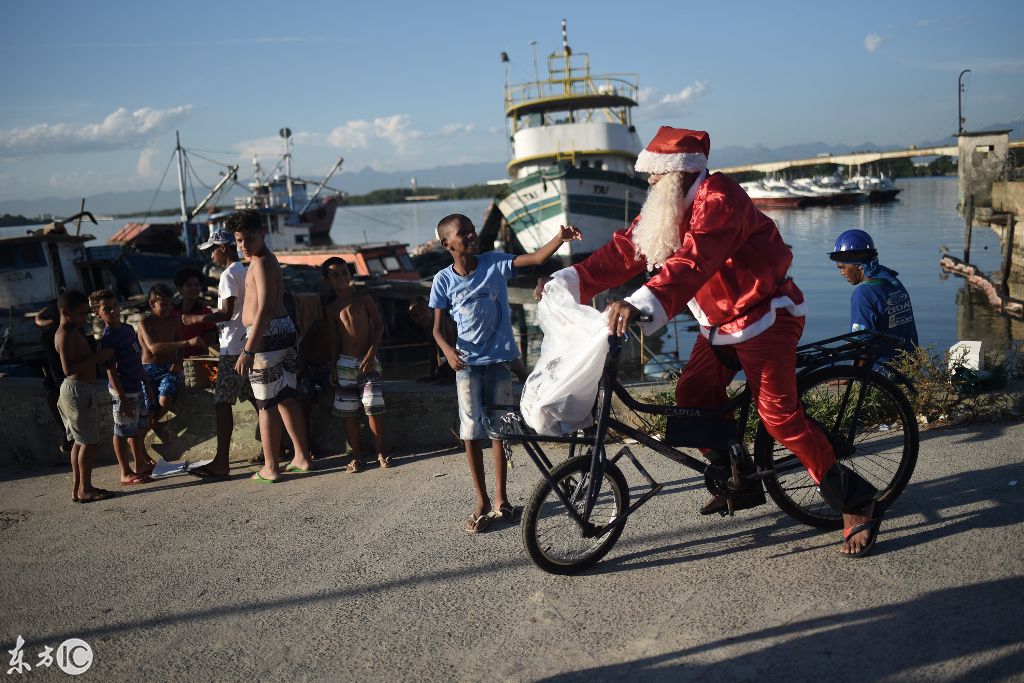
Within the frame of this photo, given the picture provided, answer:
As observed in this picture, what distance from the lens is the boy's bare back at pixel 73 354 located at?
555cm

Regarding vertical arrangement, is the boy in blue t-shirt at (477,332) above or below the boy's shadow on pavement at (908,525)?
above

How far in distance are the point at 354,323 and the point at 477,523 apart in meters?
2.13

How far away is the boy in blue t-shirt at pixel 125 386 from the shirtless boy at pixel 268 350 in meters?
0.87

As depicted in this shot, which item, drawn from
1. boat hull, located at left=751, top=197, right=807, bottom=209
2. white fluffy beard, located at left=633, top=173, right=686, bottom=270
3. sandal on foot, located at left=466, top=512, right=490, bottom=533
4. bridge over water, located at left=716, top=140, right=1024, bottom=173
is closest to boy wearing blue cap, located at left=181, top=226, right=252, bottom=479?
sandal on foot, located at left=466, top=512, right=490, bottom=533

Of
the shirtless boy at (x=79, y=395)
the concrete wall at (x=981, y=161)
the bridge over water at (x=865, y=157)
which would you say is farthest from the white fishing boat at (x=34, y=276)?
the bridge over water at (x=865, y=157)

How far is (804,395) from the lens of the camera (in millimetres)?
4199

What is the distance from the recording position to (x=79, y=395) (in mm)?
5586

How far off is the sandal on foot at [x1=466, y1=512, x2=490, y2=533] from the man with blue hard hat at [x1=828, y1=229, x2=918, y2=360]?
2.50m

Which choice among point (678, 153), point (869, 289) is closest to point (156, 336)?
point (678, 153)

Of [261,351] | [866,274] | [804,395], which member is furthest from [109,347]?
[866,274]

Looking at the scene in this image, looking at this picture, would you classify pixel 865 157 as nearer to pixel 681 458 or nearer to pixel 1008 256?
pixel 1008 256

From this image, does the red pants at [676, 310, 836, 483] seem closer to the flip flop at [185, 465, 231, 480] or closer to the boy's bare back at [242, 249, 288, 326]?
the boy's bare back at [242, 249, 288, 326]

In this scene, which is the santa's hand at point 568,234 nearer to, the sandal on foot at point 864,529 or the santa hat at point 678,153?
the santa hat at point 678,153

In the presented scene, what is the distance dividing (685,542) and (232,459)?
386cm
